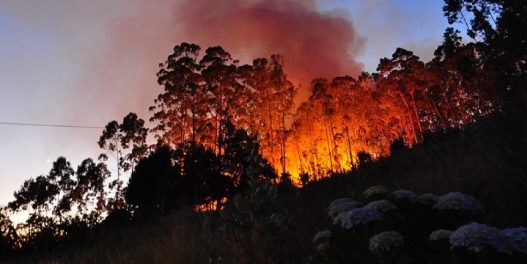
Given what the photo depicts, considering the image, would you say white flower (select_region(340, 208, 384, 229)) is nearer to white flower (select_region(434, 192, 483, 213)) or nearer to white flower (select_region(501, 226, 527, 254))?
white flower (select_region(434, 192, 483, 213))

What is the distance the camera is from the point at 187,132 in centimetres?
3850

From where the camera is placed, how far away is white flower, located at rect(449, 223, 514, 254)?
3.65m

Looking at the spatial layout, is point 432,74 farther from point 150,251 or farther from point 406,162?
point 150,251

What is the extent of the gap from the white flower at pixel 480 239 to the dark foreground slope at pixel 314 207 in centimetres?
95

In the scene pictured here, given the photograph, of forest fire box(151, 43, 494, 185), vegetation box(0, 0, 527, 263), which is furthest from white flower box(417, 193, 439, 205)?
forest fire box(151, 43, 494, 185)

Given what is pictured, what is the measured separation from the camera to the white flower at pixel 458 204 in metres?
4.80

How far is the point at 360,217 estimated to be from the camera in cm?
471

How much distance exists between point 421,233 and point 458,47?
41.4m

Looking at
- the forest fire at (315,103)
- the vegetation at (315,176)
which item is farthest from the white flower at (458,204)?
the forest fire at (315,103)

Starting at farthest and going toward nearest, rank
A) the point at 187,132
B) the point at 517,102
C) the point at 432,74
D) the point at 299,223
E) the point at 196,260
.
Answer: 1. the point at 432,74
2. the point at 187,132
3. the point at 517,102
4. the point at 299,223
5. the point at 196,260

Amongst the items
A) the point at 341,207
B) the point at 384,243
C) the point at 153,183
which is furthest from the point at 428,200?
the point at 153,183

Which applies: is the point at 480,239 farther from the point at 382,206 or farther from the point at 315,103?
the point at 315,103

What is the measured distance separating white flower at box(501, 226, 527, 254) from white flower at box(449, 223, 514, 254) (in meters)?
0.06

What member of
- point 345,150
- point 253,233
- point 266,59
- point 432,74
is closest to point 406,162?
point 253,233
